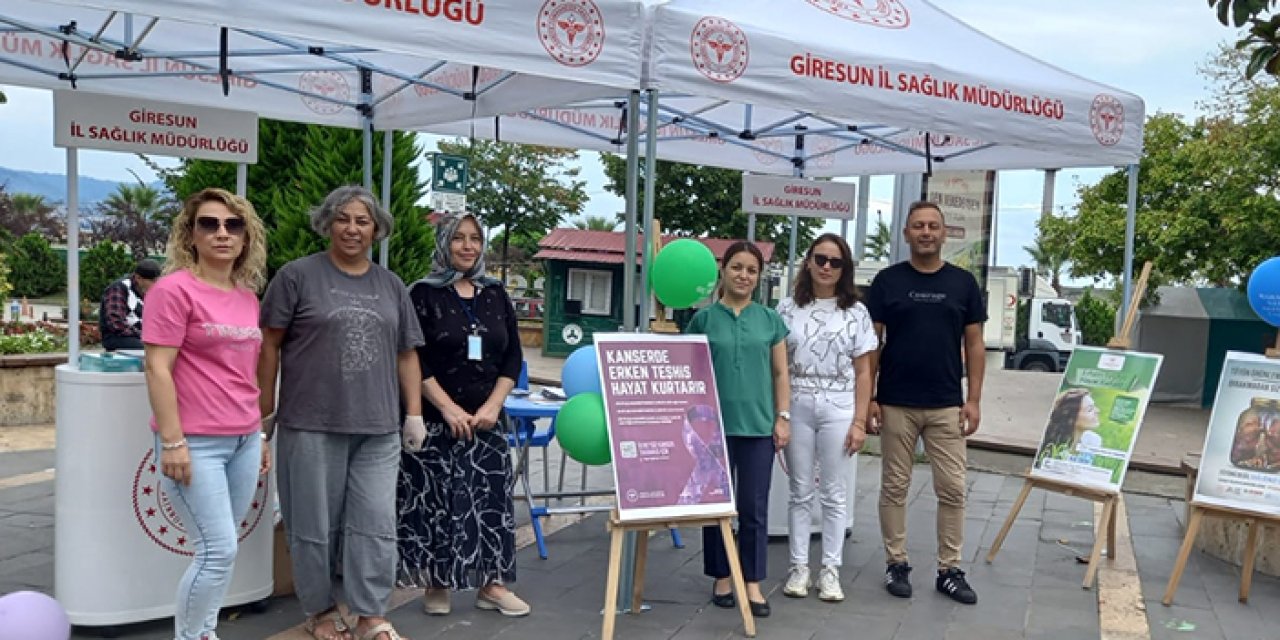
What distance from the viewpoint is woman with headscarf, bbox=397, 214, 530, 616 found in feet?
12.9

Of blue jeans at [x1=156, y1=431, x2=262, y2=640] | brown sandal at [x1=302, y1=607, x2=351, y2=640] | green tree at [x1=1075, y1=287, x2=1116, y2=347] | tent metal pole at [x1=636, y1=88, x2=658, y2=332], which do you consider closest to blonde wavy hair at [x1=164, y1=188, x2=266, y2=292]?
blue jeans at [x1=156, y1=431, x2=262, y2=640]

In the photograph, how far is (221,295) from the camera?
324 centimetres

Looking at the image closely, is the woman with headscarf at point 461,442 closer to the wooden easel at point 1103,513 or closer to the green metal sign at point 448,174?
the wooden easel at point 1103,513

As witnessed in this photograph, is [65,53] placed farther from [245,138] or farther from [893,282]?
[893,282]

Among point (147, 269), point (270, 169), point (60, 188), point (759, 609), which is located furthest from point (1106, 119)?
point (60, 188)

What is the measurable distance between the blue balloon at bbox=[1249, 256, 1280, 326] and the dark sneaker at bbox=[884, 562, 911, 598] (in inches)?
84.1

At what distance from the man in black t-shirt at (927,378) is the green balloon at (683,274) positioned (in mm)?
863

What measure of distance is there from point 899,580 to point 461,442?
2115 millimetres

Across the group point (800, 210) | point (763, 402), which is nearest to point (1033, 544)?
point (763, 402)

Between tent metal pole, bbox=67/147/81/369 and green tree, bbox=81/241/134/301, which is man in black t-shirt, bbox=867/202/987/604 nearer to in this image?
tent metal pole, bbox=67/147/81/369

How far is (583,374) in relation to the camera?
4.24 meters

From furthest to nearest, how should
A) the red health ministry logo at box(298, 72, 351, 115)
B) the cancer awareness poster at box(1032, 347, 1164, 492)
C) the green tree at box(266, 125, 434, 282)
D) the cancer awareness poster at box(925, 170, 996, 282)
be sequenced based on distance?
the green tree at box(266, 125, 434, 282) < the cancer awareness poster at box(925, 170, 996, 282) < the red health ministry logo at box(298, 72, 351, 115) < the cancer awareness poster at box(1032, 347, 1164, 492)

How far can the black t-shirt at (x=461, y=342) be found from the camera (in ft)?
12.8

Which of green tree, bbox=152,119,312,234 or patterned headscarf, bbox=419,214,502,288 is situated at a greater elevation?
green tree, bbox=152,119,312,234
